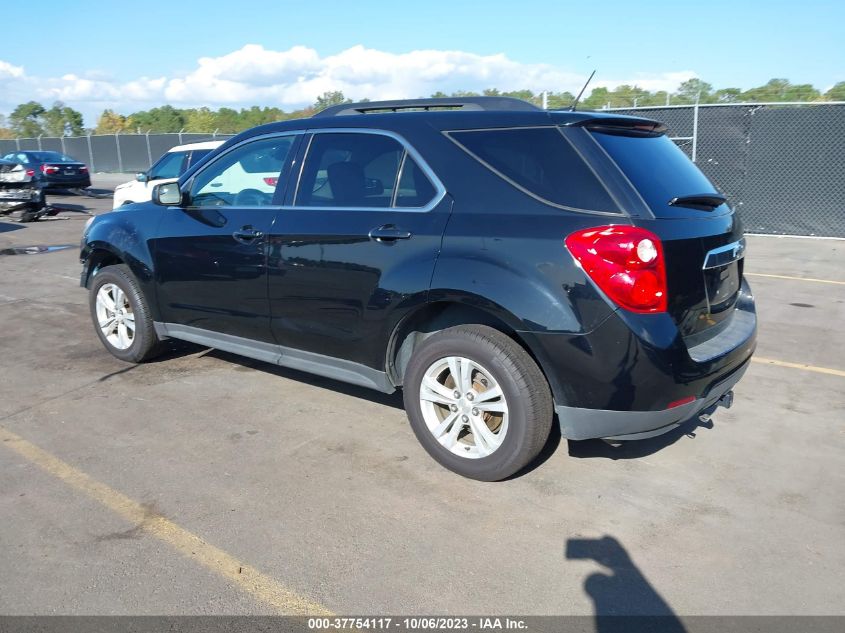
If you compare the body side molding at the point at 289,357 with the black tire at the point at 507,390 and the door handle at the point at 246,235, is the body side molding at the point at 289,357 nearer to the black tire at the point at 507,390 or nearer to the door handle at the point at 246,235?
the black tire at the point at 507,390

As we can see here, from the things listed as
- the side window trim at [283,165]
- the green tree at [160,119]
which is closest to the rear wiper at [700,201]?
the side window trim at [283,165]

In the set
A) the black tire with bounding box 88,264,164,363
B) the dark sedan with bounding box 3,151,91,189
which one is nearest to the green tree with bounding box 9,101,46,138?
Answer: the dark sedan with bounding box 3,151,91,189

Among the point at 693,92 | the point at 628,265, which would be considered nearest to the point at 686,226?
the point at 628,265

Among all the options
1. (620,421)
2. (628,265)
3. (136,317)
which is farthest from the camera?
(136,317)

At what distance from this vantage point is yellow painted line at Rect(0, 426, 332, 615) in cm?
283

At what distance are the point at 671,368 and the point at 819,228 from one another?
11.1 m

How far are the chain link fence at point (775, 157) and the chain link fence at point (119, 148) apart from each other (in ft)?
75.2

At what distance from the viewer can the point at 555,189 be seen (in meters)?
3.47

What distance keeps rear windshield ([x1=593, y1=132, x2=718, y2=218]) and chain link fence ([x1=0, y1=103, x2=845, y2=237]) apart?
915 cm

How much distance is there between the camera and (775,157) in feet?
41.3

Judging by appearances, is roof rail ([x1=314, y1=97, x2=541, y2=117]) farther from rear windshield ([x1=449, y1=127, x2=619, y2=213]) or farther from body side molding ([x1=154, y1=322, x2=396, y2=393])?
body side molding ([x1=154, y1=322, x2=396, y2=393])

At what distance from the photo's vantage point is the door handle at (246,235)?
453 cm

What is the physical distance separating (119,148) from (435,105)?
35734mm

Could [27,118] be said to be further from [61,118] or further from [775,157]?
[775,157]
